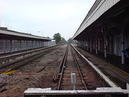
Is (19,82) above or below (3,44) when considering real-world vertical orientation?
below

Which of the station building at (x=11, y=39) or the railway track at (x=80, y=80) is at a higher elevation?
the station building at (x=11, y=39)

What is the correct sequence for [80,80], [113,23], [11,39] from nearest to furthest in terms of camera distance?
[80,80]
[113,23]
[11,39]

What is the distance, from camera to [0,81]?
908 cm

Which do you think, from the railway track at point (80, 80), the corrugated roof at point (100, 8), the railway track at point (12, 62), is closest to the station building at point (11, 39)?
the railway track at point (12, 62)

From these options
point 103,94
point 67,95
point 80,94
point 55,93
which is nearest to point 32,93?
point 55,93

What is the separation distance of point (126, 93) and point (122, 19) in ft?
39.3

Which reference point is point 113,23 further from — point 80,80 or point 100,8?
point 80,80

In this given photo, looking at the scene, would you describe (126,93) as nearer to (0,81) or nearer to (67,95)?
(67,95)

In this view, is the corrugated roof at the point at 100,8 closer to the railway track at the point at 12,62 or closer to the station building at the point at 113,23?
the station building at the point at 113,23

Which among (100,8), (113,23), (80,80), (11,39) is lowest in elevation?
(80,80)

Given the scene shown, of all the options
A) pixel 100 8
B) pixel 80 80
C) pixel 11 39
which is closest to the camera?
pixel 80 80

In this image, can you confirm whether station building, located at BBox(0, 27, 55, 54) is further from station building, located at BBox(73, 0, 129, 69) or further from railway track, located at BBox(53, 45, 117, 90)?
railway track, located at BBox(53, 45, 117, 90)

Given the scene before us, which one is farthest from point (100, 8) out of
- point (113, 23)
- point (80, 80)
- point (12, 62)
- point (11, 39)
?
point (11, 39)

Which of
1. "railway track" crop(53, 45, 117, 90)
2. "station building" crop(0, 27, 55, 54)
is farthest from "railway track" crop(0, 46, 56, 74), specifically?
"railway track" crop(53, 45, 117, 90)
